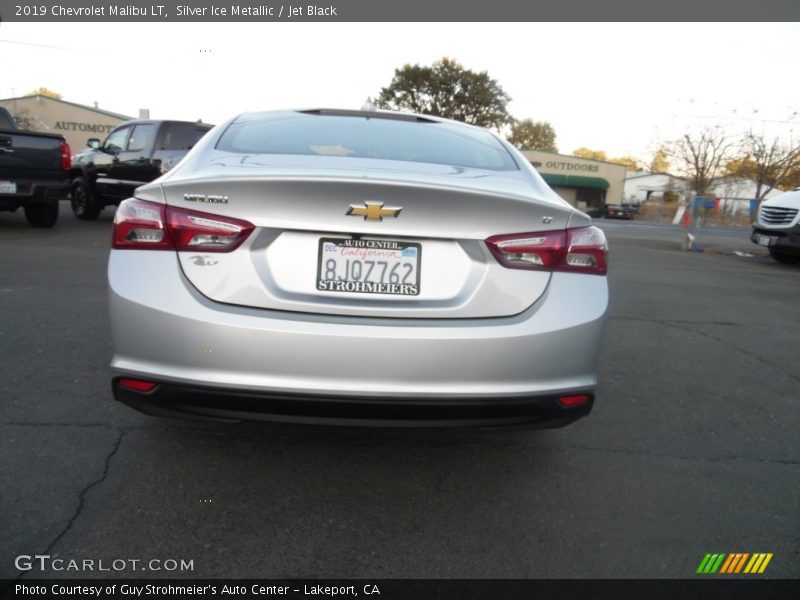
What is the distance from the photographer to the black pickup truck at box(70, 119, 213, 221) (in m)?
10.4

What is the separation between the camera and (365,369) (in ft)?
6.66

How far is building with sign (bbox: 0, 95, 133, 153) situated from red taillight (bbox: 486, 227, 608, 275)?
48.4 m

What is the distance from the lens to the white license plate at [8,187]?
8633 millimetres

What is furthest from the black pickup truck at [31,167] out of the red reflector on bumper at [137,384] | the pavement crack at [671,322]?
the pavement crack at [671,322]

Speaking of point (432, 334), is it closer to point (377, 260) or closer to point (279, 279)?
point (377, 260)

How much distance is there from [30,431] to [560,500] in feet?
7.92

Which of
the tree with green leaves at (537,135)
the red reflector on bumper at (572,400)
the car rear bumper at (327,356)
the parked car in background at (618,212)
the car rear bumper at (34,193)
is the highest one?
the tree with green leaves at (537,135)

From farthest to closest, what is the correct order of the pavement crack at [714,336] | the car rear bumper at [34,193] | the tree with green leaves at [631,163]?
1. the tree with green leaves at [631,163]
2. the car rear bumper at [34,193]
3. the pavement crack at [714,336]

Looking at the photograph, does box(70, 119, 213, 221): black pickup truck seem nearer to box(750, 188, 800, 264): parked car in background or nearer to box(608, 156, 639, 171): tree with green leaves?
box(750, 188, 800, 264): parked car in background

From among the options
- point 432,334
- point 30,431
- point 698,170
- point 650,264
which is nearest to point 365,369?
point 432,334

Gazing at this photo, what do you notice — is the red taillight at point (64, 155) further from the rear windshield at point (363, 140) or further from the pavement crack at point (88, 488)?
the pavement crack at point (88, 488)

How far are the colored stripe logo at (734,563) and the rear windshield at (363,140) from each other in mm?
1793

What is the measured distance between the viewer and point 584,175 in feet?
196

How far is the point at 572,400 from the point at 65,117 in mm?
51014
